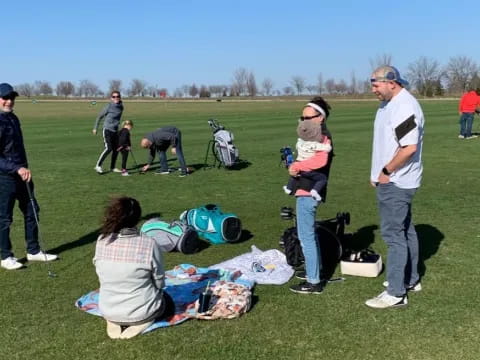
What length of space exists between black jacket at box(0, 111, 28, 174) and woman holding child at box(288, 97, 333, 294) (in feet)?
11.7

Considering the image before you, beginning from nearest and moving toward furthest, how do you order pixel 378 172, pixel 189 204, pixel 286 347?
pixel 286 347
pixel 378 172
pixel 189 204

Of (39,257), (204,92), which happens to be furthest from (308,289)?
(204,92)

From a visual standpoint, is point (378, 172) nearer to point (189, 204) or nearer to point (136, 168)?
point (189, 204)

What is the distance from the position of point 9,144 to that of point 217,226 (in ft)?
9.77

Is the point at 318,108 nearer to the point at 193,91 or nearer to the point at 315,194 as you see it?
the point at 315,194

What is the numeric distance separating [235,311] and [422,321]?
1.76m

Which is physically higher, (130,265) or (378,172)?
(378,172)

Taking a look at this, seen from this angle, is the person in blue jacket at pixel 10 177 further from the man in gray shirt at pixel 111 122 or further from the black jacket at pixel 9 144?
the man in gray shirt at pixel 111 122

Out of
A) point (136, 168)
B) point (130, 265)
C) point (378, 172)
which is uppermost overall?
point (378, 172)

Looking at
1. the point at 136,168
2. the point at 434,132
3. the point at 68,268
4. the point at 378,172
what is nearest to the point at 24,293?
the point at 68,268

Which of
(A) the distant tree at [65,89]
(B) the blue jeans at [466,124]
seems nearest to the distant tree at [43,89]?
(A) the distant tree at [65,89]

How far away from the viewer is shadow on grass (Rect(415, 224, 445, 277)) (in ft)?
21.3

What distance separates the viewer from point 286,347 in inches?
175

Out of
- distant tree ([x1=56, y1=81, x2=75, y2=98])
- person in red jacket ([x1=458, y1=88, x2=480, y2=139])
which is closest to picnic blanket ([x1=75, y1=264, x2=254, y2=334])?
person in red jacket ([x1=458, y1=88, x2=480, y2=139])
